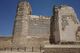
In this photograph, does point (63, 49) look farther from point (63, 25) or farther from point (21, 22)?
point (21, 22)

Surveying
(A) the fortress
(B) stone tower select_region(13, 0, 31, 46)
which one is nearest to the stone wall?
(A) the fortress

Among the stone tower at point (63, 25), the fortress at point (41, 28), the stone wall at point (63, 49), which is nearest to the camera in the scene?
the stone wall at point (63, 49)

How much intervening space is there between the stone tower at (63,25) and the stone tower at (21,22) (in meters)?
2.73

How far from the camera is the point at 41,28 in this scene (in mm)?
18906

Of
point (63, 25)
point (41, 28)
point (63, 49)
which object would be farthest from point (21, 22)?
point (63, 49)

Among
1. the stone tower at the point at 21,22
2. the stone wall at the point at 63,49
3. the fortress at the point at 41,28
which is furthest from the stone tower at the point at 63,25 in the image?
the stone wall at the point at 63,49

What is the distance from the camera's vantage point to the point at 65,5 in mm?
18922

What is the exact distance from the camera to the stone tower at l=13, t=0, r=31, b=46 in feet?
60.1

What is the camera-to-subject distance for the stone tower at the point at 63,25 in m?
17.0

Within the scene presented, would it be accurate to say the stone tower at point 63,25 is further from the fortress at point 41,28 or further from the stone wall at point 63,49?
the stone wall at point 63,49

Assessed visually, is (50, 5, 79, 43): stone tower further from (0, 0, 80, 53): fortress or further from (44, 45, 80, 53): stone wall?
(44, 45, 80, 53): stone wall

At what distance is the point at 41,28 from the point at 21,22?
212 centimetres

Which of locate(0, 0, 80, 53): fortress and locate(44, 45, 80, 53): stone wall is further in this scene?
locate(0, 0, 80, 53): fortress

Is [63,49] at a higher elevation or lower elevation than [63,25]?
lower
